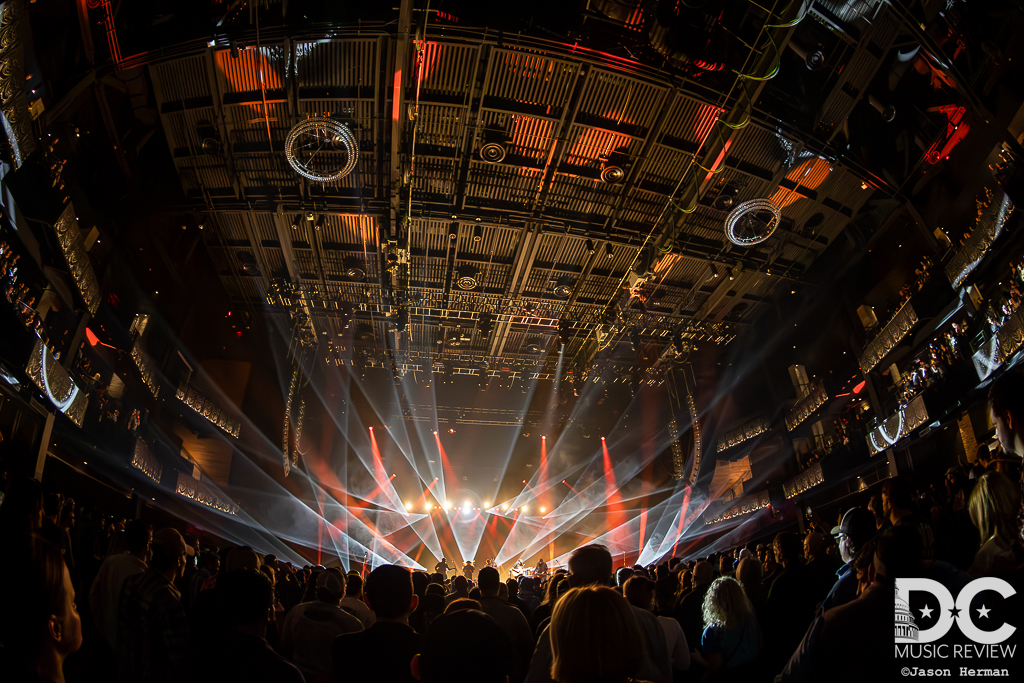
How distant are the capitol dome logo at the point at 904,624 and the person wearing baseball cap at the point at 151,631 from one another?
120 inches

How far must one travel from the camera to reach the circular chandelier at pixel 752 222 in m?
7.60

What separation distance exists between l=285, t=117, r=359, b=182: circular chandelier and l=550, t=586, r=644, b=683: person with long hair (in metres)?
6.58

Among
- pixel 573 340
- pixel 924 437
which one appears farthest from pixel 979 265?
pixel 573 340

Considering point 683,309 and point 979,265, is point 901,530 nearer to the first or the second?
point 979,265

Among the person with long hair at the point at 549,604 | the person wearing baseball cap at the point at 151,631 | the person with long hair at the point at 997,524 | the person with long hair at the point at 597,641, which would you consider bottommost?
the person wearing baseball cap at the point at 151,631

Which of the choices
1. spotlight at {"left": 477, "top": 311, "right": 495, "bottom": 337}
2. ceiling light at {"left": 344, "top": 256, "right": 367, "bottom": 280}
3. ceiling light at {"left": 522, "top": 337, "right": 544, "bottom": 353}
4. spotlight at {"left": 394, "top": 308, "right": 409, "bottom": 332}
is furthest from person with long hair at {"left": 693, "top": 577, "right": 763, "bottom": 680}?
ceiling light at {"left": 522, "top": 337, "right": 544, "bottom": 353}

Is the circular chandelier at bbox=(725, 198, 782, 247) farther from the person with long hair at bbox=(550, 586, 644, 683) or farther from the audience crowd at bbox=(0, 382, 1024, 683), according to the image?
the person with long hair at bbox=(550, 586, 644, 683)

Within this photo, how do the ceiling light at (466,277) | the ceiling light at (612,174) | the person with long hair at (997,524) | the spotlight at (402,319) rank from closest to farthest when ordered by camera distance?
1. the person with long hair at (997,524)
2. the ceiling light at (612,174)
3. the ceiling light at (466,277)
4. the spotlight at (402,319)

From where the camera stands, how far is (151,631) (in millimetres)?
2500

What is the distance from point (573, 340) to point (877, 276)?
6.41 meters

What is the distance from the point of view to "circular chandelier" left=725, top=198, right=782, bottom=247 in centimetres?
760

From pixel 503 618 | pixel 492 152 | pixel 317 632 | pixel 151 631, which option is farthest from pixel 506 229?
pixel 151 631

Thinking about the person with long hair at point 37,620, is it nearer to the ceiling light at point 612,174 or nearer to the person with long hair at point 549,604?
the person with long hair at point 549,604

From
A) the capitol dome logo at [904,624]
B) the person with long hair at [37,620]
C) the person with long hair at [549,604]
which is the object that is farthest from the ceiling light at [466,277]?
the capitol dome logo at [904,624]
